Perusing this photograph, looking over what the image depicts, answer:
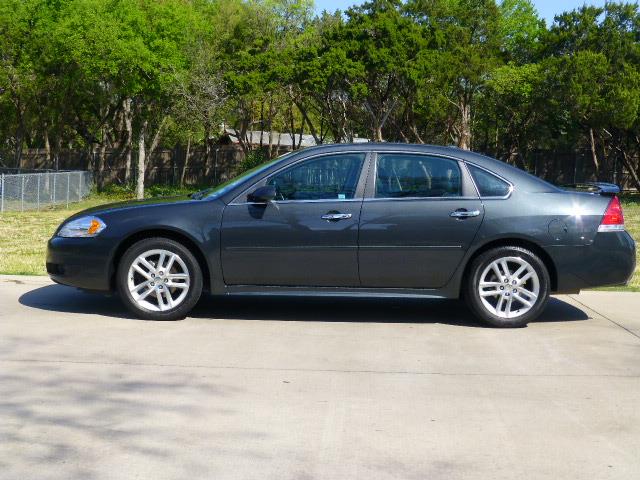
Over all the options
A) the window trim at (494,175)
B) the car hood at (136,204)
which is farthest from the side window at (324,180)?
the window trim at (494,175)

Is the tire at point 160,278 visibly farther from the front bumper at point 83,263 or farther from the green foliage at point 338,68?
the green foliage at point 338,68

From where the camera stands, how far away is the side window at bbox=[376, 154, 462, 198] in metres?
7.79

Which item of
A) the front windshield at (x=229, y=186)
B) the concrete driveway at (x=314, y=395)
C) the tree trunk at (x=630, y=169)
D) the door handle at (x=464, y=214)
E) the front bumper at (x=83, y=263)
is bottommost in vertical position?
the concrete driveway at (x=314, y=395)

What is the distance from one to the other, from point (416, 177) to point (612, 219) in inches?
67.9

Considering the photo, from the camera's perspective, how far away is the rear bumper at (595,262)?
7.70m

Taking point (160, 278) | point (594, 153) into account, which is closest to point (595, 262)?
point (160, 278)

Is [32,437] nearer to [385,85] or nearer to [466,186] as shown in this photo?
[466,186]

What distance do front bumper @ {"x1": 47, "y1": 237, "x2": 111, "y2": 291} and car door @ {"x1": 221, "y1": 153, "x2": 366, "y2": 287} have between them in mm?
1047

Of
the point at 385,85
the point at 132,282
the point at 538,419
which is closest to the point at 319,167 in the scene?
the point at 132,282

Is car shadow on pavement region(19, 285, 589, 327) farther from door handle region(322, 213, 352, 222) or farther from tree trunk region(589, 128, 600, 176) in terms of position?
tree trunk region(589, 128, 600, 176)

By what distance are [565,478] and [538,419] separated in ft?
3.02

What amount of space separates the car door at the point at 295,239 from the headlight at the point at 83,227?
1111 millimetres

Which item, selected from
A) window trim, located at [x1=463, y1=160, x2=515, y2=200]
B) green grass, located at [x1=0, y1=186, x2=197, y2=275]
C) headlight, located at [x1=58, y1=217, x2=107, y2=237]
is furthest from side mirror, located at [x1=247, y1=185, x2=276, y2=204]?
green grass, located at [x1=0, y1=186, x2=197, y2=275]

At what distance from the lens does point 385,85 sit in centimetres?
3894
